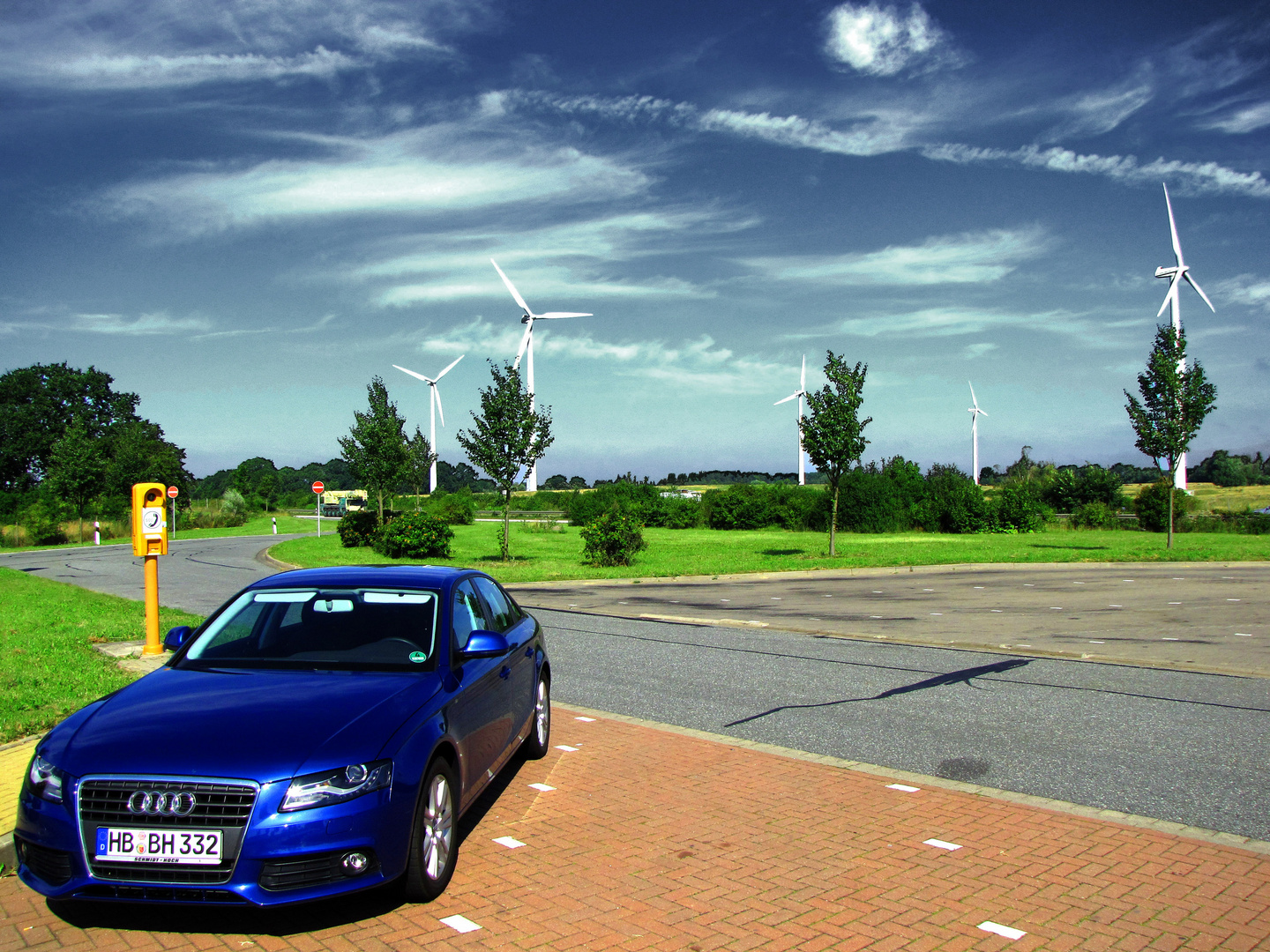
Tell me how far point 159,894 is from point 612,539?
69.3 feet

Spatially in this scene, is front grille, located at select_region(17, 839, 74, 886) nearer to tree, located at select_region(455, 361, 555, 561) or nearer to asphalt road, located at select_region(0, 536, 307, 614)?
asphalt road, located at select_region(0, 536, 307, 614)

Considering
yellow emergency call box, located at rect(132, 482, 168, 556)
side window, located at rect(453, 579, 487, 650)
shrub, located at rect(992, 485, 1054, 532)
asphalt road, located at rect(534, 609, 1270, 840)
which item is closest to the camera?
side window, located at rect(453, 579, 487, 650)

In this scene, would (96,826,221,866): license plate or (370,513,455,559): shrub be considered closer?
(96,826,221,866): license plate

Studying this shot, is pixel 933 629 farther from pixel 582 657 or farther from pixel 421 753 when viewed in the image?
pixel 421 753

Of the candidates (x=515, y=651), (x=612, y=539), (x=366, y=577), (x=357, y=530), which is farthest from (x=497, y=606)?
(x=357, y=530)

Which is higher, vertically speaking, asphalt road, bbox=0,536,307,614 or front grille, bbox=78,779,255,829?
front grille, bbox=78,779,255,829

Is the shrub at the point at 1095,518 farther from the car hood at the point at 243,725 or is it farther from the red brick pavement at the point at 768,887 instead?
the car hood at the point at 243,725

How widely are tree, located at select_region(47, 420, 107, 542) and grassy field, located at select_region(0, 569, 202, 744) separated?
104ft

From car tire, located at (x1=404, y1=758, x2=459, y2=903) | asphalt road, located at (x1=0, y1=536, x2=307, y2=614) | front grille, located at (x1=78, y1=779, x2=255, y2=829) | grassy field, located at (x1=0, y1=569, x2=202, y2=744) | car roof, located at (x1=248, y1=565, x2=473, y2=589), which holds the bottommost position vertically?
asphalt road, located at (x1=0, y1=536, x2=307, y2=614)

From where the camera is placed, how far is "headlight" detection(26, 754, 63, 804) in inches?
144

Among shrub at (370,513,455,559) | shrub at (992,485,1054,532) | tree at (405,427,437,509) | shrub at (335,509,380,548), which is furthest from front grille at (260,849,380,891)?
shrub at (992,485,1054,532)

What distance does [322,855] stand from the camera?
3572 mm

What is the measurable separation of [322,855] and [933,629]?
11055 millimetres

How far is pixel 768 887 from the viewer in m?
4.21
